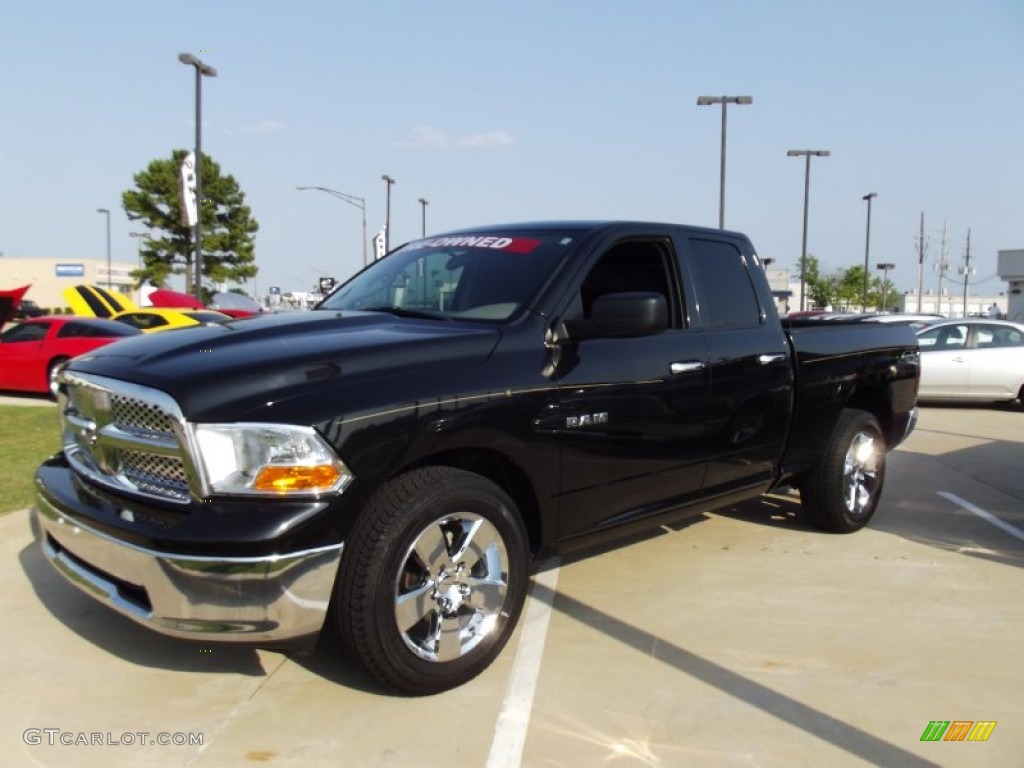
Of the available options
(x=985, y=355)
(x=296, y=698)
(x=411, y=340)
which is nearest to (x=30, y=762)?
(x=296, y=698)

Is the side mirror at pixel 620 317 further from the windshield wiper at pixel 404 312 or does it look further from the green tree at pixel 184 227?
the green tree at pixel 184 227

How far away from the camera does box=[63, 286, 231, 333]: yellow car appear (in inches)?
618

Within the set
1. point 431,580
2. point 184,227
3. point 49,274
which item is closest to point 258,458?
point 431,580

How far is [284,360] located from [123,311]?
1706cm

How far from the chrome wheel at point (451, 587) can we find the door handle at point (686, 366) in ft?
4.45

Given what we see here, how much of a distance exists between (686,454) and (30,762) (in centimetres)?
302

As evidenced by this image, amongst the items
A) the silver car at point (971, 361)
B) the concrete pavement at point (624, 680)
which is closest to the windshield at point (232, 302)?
the silver car at point (971, 361)

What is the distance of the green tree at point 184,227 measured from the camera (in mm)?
44812

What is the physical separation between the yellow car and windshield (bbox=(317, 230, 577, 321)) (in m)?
11.9

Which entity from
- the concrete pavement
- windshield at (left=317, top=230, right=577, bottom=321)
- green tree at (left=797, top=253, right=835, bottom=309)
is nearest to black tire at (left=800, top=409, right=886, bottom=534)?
the concrete pavement

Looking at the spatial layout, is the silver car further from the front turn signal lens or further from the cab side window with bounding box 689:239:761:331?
the front turn signal lens

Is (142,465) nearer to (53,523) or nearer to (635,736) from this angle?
(53,523)

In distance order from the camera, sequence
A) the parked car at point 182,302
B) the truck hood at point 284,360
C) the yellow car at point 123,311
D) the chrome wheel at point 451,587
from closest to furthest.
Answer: the truck hood at point 284,360 < the chrome wheel at point 451,587 < the yellow car at point 123,311 < the parked car at point 182,302

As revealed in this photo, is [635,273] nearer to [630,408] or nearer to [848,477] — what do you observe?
[630,408]
